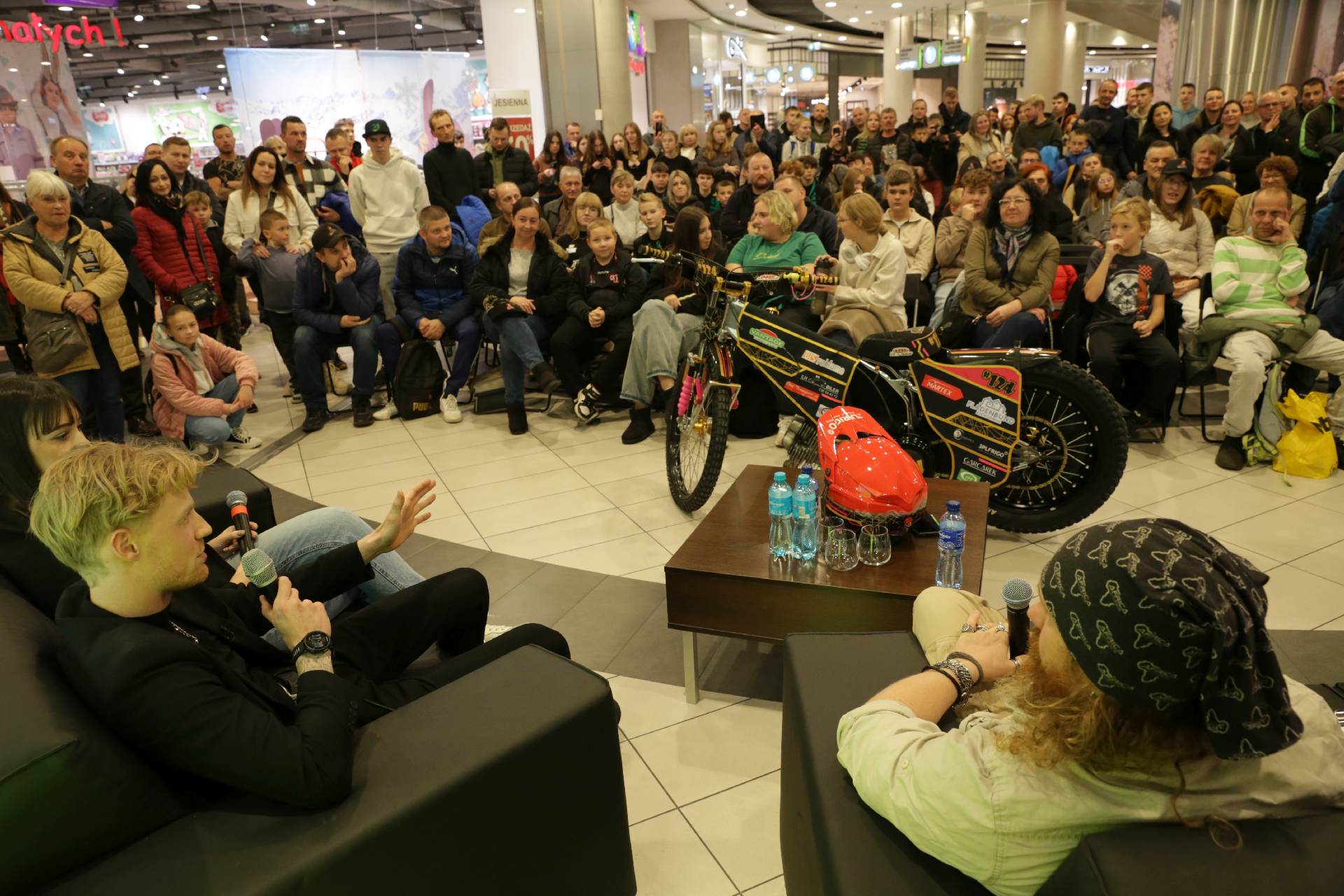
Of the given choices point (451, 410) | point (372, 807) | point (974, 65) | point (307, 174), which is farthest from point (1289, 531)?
point (974, 65)

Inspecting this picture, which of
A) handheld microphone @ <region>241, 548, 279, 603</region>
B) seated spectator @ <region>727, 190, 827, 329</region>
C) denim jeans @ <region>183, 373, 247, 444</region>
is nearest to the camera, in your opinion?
handheld microphone @ <region>241, 548, 279, 603</region>

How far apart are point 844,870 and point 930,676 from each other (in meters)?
0.34

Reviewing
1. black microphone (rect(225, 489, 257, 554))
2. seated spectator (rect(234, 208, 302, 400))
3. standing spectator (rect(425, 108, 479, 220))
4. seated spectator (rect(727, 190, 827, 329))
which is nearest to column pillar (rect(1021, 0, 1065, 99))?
standing spectator (rect(425, 108, 479, 220))

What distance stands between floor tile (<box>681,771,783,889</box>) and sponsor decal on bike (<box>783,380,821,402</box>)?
5.48ft

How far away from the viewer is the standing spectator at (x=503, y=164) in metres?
7.22

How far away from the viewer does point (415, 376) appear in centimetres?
524

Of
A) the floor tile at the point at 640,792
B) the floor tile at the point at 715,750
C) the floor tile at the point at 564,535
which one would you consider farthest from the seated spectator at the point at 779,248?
the floor tile at the point at 640,792

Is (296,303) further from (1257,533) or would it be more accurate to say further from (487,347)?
(1257,533)

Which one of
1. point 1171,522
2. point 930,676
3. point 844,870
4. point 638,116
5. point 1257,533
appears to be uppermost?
point 638,116

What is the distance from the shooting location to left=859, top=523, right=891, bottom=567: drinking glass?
2383mm

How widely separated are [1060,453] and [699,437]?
142 centimetres

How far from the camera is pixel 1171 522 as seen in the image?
105cm

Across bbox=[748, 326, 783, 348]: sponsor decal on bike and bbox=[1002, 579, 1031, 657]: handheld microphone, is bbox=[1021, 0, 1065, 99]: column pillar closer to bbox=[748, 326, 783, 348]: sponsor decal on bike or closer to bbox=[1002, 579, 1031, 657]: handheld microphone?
bbox=[748, 326, 783, 348]: sponsor decal on bike

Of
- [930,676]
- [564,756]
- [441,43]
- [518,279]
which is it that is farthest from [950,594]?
[441,43]
